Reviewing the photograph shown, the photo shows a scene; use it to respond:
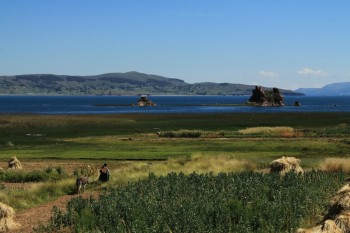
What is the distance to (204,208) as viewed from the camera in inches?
767

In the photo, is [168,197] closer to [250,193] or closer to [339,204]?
[250,193]

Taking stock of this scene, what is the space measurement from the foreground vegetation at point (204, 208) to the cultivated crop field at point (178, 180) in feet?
0.14

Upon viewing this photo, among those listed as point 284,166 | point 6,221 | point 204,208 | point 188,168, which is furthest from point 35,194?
point 284,166

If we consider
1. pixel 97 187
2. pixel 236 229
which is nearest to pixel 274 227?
pixel 236 229

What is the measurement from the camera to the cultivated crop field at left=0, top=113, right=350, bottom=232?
18.8 metres

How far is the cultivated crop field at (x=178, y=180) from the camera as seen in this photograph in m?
18.8

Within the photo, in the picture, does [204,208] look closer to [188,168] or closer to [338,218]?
[338,218]

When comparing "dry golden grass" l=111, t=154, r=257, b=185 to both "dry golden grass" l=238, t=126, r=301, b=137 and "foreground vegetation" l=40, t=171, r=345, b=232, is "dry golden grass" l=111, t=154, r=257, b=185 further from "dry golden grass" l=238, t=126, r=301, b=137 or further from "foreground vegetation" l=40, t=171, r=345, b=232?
"dry golden grass" l=238, t=126, r=301, b=137

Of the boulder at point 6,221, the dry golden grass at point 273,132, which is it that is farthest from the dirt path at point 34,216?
Answer: the dry golden grass at point 273,132

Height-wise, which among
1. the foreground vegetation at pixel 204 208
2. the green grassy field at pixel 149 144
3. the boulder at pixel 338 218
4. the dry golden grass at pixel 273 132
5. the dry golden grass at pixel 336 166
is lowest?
the green grassy field at pixel 149 144

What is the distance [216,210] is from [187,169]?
19.5 metres

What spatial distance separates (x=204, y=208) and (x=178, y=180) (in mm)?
7905

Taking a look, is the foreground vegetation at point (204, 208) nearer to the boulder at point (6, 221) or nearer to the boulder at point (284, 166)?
the boulder at point (6, 221)

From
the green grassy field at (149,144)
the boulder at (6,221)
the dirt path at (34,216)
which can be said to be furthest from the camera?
the green grassy field at (149,144)
